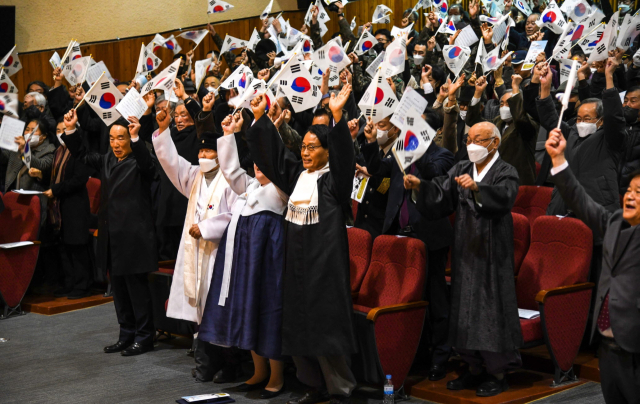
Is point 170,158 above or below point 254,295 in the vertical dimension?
above

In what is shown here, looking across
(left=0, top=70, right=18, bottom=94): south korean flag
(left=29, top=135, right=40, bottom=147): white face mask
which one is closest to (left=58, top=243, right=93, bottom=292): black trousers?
(left=29, top=135, right=40, bottom=147): white face mask

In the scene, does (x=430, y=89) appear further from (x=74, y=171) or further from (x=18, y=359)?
(x=18, y=359)

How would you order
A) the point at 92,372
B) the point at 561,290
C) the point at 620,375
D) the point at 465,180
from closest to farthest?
the point at 620,375
the point at 465,180
the point at 561,290
the point at 92,372

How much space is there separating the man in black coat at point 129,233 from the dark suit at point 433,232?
1781 mm

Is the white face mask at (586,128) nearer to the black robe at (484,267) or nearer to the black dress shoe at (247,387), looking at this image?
the black robe at (484,267)

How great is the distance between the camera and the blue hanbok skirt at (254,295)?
4.23 metres

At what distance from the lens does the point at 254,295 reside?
426 cm

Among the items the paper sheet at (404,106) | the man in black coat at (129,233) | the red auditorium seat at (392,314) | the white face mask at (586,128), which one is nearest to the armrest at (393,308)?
the red auditorium seat at (392,314)

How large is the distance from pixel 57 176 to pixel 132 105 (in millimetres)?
1995

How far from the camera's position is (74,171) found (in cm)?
685

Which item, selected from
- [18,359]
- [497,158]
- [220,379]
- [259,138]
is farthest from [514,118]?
[18,359]

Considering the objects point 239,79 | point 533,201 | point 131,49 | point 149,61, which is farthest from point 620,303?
point 131,49

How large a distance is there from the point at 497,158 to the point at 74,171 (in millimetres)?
4251

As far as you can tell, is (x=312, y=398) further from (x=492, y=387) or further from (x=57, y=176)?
(x=57, y=176)
